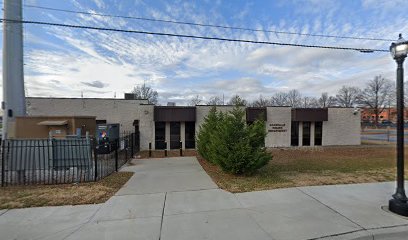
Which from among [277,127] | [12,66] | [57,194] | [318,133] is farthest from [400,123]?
[318,133]

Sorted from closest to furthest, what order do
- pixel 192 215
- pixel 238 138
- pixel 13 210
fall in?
pixel 192 215 → pixel 13 210 → pixel 238 138

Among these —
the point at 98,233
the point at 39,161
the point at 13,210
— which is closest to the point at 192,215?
the point at 98,233

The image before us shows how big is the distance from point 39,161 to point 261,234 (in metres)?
7.51

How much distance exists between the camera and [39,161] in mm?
7594

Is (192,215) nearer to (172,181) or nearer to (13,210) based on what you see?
(172,181)

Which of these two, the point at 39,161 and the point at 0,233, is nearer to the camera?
the point at 0,233

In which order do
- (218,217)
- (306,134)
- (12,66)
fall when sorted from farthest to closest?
(306,134) < (12,66) < (218,217)

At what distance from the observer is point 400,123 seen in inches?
204

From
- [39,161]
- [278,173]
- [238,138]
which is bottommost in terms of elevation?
[278,173]

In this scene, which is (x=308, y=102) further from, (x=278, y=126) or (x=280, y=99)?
(x=278, y=126)

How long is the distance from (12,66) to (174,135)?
1073 centimetres

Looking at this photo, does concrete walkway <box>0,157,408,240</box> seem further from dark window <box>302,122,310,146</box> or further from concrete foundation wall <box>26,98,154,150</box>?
dark window <box>302,122,310,146</box>

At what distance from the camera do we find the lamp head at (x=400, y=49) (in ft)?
16.2

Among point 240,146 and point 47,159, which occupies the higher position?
point 240,146
